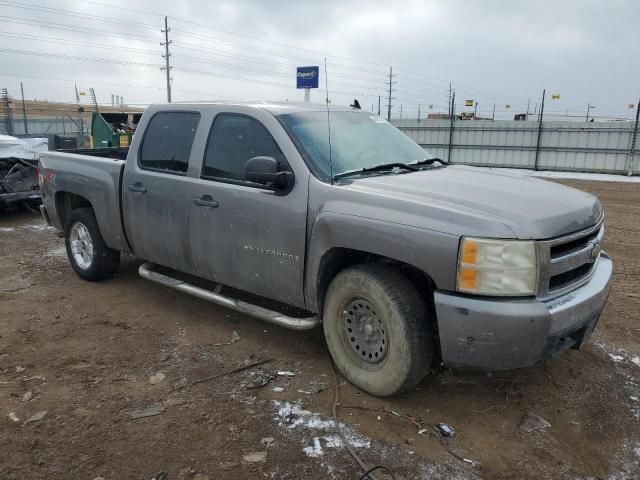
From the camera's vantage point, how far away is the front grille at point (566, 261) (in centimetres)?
285

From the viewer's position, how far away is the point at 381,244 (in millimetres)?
3104

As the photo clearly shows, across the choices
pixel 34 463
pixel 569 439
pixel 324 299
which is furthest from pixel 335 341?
pixel 34 463

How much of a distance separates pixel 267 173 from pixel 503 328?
1.76 meters

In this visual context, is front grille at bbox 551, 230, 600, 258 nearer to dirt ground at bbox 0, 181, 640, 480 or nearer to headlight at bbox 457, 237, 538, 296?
headlight at bbox 457, 237, 538, 296

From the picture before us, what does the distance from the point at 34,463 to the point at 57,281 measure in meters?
3.53

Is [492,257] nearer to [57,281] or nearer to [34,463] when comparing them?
→ [34,463]

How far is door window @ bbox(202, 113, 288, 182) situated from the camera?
12.8 ft

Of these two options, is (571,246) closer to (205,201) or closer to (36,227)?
(205,201)

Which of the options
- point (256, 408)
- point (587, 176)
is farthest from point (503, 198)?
point (587, 176)

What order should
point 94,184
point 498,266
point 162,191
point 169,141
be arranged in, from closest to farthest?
point 498,266 → point 162,191 → point 169,141 → point 94,184

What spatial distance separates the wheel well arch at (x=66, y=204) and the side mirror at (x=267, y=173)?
321cm

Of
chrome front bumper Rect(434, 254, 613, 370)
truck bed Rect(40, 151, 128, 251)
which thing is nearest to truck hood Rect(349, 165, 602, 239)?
chrome front bumper Rect(434, 254, 613, 370)

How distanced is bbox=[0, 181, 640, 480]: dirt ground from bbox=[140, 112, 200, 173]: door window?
4.61ft

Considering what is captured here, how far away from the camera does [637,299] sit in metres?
5.21
